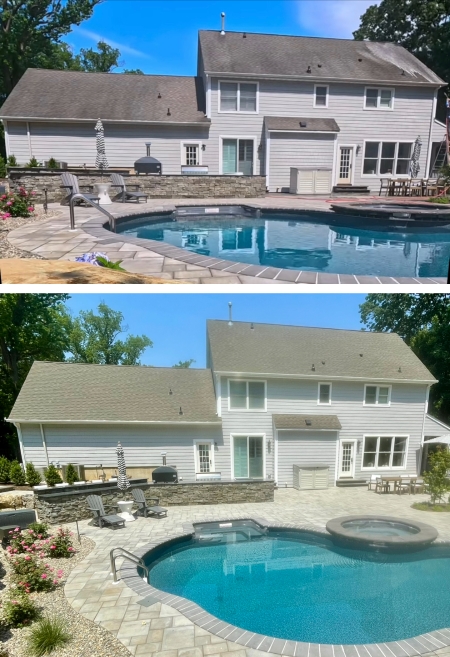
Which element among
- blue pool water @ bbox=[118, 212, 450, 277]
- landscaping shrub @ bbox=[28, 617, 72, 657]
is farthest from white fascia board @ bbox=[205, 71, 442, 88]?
landscaping shrub @ bbox=[28, 617, 72, 657]

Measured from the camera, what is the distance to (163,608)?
17.0 feet

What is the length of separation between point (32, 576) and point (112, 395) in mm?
7697

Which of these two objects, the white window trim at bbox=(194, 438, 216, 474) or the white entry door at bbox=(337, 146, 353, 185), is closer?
the white window trim at bbox=(194, 438, 216, 474)

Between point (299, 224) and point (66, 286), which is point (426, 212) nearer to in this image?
point (299, 224)

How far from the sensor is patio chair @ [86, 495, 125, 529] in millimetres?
8750

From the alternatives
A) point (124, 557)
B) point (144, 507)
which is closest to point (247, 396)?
point (144, 507)

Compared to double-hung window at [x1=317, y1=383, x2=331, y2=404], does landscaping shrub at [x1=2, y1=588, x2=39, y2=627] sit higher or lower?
higher

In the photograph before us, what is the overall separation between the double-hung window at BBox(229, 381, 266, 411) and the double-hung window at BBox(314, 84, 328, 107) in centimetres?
1026

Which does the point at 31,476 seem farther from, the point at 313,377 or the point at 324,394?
the point at 324,394

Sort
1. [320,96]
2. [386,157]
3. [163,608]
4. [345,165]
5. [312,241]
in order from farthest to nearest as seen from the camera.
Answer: [386,157] < [345,165] < [320,96] < [312,241] < [163,608]

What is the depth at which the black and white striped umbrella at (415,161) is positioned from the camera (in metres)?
17.3

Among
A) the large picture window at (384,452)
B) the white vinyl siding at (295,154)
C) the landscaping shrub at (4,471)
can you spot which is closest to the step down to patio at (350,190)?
the white vinyl siding at (295,154)

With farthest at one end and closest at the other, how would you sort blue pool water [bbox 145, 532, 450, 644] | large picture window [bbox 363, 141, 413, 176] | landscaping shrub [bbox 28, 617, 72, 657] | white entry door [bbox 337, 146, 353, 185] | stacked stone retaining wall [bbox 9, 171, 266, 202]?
large picture window [bbox 363, 141, 413, 176], white entry door [bbox 337, 146, 353, 185], stacked stone retaining wall [bbox 9, 171, 266, 202], blue pool water [bbox 145, 532, 450, 644], landscaping shrub [bbox 28, 617, 72, 657]

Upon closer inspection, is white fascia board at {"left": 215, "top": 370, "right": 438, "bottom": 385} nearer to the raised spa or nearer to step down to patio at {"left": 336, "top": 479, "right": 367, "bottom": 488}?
step down to patio at {"left": 336, "top": 479, "right": 367, "bottom": 488}
